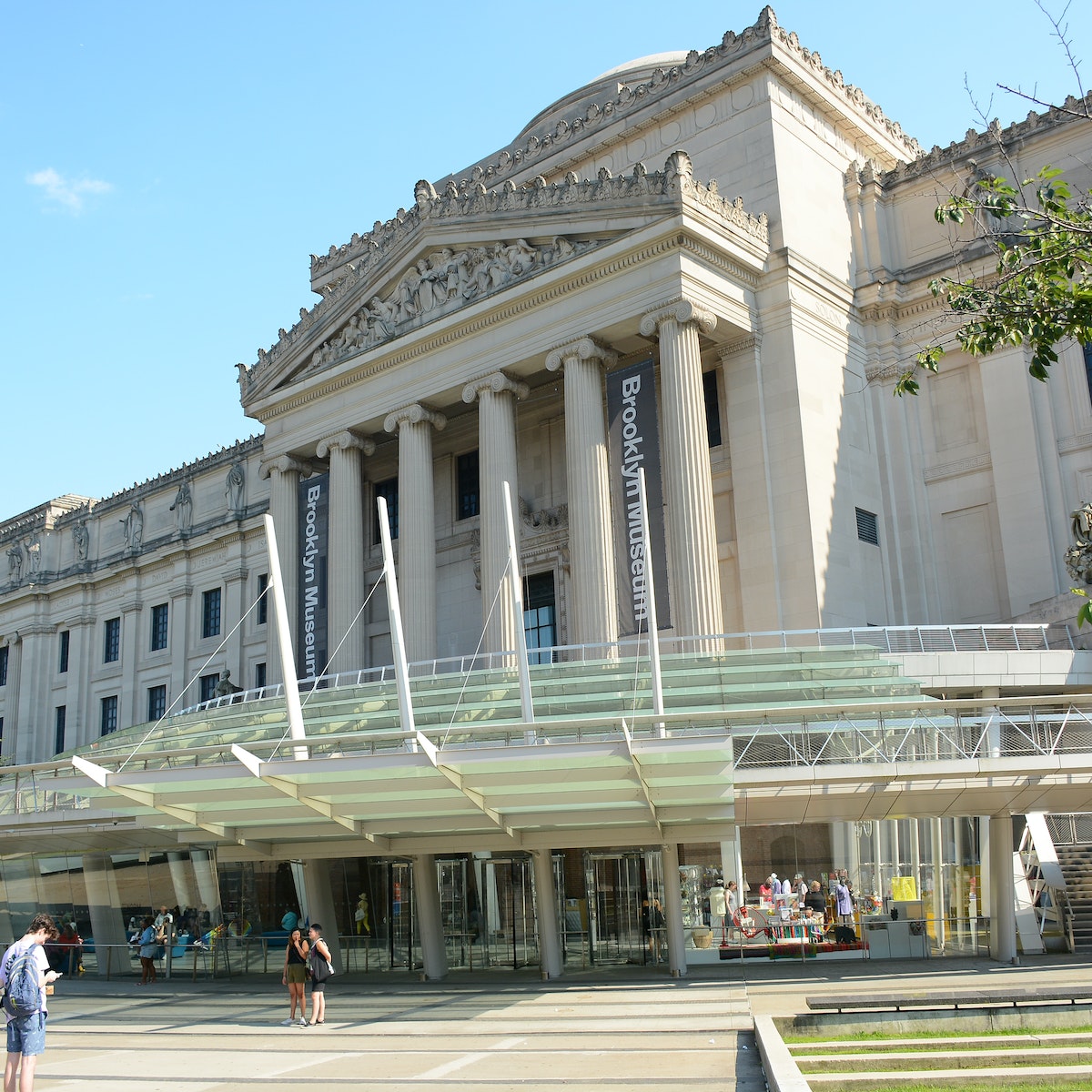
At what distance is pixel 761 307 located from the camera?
1551 inches

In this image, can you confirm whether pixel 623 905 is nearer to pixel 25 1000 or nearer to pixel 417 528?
pixel 25 1000

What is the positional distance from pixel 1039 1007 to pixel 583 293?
27626mm

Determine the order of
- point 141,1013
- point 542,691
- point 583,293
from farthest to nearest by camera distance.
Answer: point 583,293 < point 542,691 < point 141,1013

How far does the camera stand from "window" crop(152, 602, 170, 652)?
6456 cm

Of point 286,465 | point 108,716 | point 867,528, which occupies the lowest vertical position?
point 108,716

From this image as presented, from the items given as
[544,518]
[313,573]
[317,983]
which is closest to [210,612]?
[313,573]

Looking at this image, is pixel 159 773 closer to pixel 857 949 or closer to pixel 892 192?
pixel 857 949

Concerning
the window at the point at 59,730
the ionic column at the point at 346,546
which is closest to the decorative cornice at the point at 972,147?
the ionic column at the point at 346,546

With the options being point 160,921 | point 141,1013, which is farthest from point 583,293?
point 141,1013

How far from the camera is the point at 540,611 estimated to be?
44.0 meters

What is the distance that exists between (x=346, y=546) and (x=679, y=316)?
14907 mm

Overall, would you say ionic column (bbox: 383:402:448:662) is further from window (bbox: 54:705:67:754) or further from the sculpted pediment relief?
window (bbox: 54:705:67:754)

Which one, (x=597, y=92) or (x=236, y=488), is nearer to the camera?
(x=597, y=92)

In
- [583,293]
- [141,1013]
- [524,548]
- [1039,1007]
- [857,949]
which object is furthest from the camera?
[524,548]
